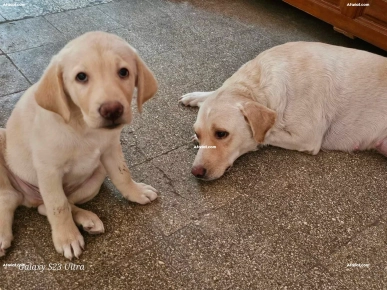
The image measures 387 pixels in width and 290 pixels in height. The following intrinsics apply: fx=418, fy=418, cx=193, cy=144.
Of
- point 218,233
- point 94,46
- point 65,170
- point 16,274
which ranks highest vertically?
point 94,46

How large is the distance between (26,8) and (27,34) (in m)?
0.54

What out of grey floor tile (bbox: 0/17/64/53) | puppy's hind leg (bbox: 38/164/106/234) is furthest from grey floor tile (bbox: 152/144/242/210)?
grey floor tile (bbox: 0/17/64/53)

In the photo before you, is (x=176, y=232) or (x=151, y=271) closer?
(x=151, y=271)

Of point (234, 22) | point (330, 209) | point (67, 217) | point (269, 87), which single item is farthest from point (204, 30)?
point (67, 217)

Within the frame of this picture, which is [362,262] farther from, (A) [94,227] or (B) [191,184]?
(A) [94,227]

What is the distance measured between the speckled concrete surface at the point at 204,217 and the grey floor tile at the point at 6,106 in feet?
0.04

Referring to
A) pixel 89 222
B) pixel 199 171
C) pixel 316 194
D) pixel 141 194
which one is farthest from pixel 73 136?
pixel 316 194

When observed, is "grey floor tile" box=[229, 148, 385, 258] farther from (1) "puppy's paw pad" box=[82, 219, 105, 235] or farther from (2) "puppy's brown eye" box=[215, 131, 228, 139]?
(1) "puppy's paw pad" box=[82, 219, 105, 235]

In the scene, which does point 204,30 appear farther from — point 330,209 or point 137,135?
point 330,209

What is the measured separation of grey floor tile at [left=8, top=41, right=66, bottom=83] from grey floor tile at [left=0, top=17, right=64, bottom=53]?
2.9 inches

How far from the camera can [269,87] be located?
242cm

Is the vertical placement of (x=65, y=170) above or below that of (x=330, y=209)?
above

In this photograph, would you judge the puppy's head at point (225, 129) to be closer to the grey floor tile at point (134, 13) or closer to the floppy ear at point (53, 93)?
the floppy ear at point (53, 93)

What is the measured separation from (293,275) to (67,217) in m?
1.03
